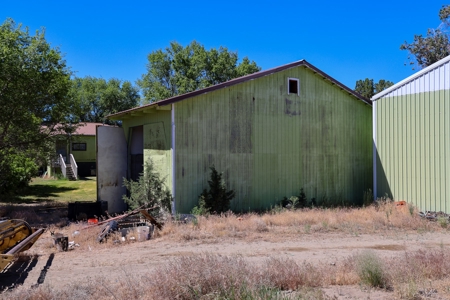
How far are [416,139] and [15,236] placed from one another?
43.2 ft

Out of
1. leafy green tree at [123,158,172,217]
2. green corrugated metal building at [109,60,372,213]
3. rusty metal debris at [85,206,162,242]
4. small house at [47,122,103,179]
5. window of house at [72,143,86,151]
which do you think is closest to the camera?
rusty metal debris at [85,206,162,242]

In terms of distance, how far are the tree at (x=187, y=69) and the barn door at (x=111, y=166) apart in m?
20.3

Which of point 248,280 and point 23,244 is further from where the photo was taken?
point 23,244

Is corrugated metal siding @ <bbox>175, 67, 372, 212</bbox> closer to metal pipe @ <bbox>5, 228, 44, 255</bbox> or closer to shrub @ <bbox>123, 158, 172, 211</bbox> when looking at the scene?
shrub @ <bbox>123, 158, 172, 211</bbox>

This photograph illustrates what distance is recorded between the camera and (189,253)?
350 inches

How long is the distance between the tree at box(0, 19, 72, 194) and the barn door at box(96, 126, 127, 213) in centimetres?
211

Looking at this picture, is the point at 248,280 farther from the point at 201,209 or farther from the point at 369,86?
the point at 369,86

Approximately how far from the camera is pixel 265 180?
52.1 ft

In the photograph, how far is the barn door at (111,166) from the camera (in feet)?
54.7

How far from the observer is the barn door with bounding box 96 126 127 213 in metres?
16.7

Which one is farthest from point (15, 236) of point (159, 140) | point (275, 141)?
point (275, 141)

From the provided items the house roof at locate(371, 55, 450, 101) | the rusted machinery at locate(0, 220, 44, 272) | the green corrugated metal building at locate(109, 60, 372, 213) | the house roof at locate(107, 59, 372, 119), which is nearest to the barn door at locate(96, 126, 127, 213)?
the green corrugated metal building at locate(109, 60, 372, 213)

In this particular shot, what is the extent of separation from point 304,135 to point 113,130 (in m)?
7.84

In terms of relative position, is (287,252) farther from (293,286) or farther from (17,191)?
(17,191)
